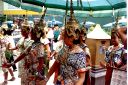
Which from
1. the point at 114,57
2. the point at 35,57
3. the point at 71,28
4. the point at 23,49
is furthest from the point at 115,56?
the point at 23,49

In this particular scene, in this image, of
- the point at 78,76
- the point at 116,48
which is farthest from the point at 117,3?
the point at 78,76

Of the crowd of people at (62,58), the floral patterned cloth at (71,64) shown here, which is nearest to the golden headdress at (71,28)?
the crowd of people at (62,58)

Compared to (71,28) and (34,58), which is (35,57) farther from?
(71,28)

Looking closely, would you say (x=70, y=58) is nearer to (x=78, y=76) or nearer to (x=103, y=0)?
(x=78, y=76)

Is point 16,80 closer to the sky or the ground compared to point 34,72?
closer to the ground

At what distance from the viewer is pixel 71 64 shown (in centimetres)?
313

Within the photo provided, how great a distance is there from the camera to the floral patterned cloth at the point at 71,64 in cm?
308

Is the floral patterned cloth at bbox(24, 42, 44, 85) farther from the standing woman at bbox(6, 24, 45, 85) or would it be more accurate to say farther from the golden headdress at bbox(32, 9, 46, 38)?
the golden headdress at bbox(32, 9, 46, 38)

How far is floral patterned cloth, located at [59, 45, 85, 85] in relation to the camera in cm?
308

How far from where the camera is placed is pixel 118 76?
3.88 meters

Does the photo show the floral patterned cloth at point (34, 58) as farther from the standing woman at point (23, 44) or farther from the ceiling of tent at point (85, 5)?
the ceiling of tent at point (85, 5)

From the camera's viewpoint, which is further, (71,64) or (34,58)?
(34,58)

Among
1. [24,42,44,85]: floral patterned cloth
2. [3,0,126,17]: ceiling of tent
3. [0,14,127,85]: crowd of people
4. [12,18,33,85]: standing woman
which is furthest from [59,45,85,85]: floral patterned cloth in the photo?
[3,0,126,17]: ceiling of tent

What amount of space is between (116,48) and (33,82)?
1.34 m
